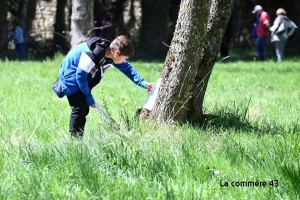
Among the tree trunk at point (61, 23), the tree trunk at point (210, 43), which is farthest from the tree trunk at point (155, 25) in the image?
the tree trunk at point (210, 43)

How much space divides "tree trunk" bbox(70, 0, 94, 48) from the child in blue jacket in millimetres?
9322

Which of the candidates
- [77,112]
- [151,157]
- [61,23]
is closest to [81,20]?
[77,112]

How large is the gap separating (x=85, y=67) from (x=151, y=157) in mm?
1266

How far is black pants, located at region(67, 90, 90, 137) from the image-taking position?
5.84 metres

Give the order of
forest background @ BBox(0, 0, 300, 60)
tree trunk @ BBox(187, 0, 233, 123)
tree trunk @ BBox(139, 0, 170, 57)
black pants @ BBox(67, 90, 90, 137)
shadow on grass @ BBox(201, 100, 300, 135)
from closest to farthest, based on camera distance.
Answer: black pants @ BBox(67, 90, 90, 137) < shadow on grass @ BBox(201, 100, 300, 135) < tree trunk @ BBox(187, 0, 233, 123) < forest background @ BBox(0, 0, 300, 60) < tree trunk @ BBox(139, 0, 170, 57)

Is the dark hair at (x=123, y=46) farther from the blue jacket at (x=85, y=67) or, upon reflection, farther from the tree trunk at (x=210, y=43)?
the tree trunk at (x=210, y=43)

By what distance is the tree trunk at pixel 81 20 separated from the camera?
15035 mm

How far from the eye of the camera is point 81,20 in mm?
15219

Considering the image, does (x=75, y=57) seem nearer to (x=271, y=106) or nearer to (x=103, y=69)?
(x=103, y=69)

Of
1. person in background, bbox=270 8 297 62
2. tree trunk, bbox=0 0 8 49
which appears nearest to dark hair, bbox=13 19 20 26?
tree trunk, bbox=0 0 8 49

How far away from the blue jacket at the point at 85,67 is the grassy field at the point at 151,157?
44 cm

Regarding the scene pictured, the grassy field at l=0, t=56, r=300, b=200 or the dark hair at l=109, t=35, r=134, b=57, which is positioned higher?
the dark hair at l=109, t=35, r=134, b=57

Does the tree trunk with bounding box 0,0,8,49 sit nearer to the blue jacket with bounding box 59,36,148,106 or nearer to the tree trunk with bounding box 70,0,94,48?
the tree trunk with bounding box 70,0,94,48

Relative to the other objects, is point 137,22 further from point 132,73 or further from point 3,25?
point 132,73
